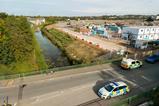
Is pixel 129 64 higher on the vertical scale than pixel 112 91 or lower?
higher

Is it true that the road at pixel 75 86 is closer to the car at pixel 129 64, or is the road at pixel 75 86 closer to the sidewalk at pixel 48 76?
the sidewalk at pixel 48 76

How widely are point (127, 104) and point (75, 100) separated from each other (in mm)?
4964

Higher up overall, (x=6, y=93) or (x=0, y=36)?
(x=0, y=36)

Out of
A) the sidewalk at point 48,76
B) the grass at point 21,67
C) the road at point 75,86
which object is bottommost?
the grass at point 21,67

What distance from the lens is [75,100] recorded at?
18625 mm

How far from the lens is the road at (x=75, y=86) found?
18484 mm

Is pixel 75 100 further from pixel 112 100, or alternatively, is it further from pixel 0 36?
pixel 0 36

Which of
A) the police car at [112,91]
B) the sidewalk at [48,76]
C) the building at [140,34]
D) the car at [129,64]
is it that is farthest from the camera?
the building at [140,34]

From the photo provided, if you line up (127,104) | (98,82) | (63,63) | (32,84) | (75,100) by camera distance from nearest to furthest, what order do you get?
(127,104)
(75,100)
(32,84)
(98,82)
(63,63)

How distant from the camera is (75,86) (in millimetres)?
21750

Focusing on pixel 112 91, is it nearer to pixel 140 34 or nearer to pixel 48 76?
pixel 48 76

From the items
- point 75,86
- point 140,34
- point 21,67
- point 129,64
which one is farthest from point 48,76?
point 140,34

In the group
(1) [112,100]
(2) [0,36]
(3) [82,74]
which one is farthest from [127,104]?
(2) [0,36]

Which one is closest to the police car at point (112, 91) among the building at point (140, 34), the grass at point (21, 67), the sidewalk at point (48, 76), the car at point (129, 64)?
the sidewalk at point (48, 76)
